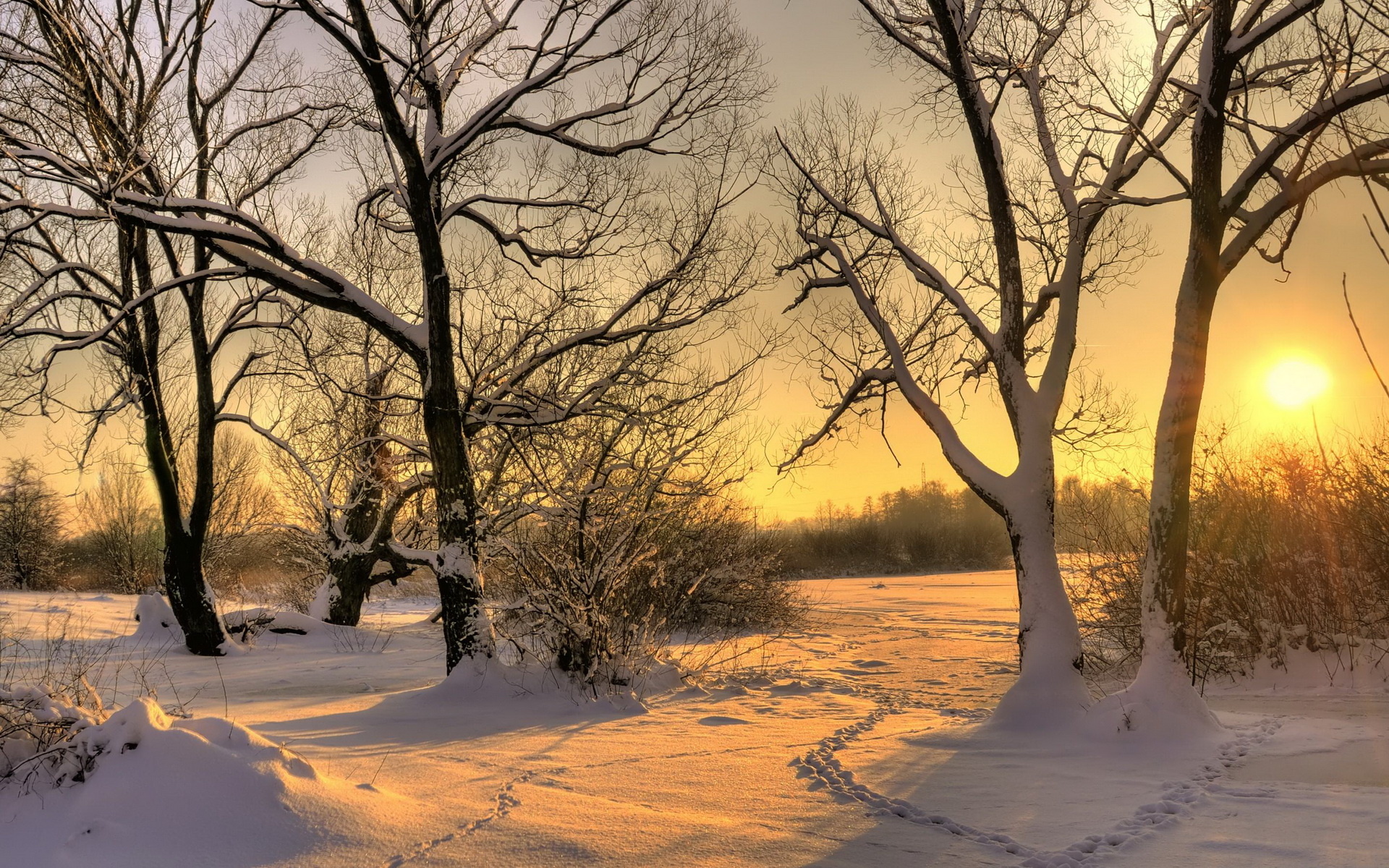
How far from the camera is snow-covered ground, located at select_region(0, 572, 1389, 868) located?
143 inches

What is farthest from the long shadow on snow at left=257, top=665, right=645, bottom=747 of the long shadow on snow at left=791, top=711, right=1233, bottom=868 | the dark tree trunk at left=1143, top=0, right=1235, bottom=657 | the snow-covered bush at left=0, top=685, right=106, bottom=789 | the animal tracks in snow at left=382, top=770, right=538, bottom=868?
the dark tree trunk at left=1143, top=0, right=1235, bottom=657

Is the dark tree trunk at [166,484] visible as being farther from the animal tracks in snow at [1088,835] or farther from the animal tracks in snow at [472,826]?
the animal tracks in snow at [1088,835]

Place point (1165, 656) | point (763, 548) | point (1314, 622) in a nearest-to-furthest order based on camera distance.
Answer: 1. point (1165, 656)
2. point (1314, 622)
3. point (763, 548)

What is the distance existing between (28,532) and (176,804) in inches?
1495

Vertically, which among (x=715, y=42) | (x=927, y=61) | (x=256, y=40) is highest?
(x=256, y=40)

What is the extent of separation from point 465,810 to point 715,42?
8165 millimetres

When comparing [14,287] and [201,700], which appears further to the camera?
[14,287]

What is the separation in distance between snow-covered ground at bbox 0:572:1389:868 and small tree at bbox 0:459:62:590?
29.0 meters

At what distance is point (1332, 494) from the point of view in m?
10.2


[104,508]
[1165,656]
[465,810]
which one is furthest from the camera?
[104,508]

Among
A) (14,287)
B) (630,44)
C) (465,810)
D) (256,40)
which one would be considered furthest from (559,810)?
(256,40)

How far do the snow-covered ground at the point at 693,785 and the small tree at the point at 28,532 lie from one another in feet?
95.0

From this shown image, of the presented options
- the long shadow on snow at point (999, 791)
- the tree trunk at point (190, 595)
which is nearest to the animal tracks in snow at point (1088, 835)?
the long shadow on snow at point (999, 791)

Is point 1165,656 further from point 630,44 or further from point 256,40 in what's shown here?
point 256,40
